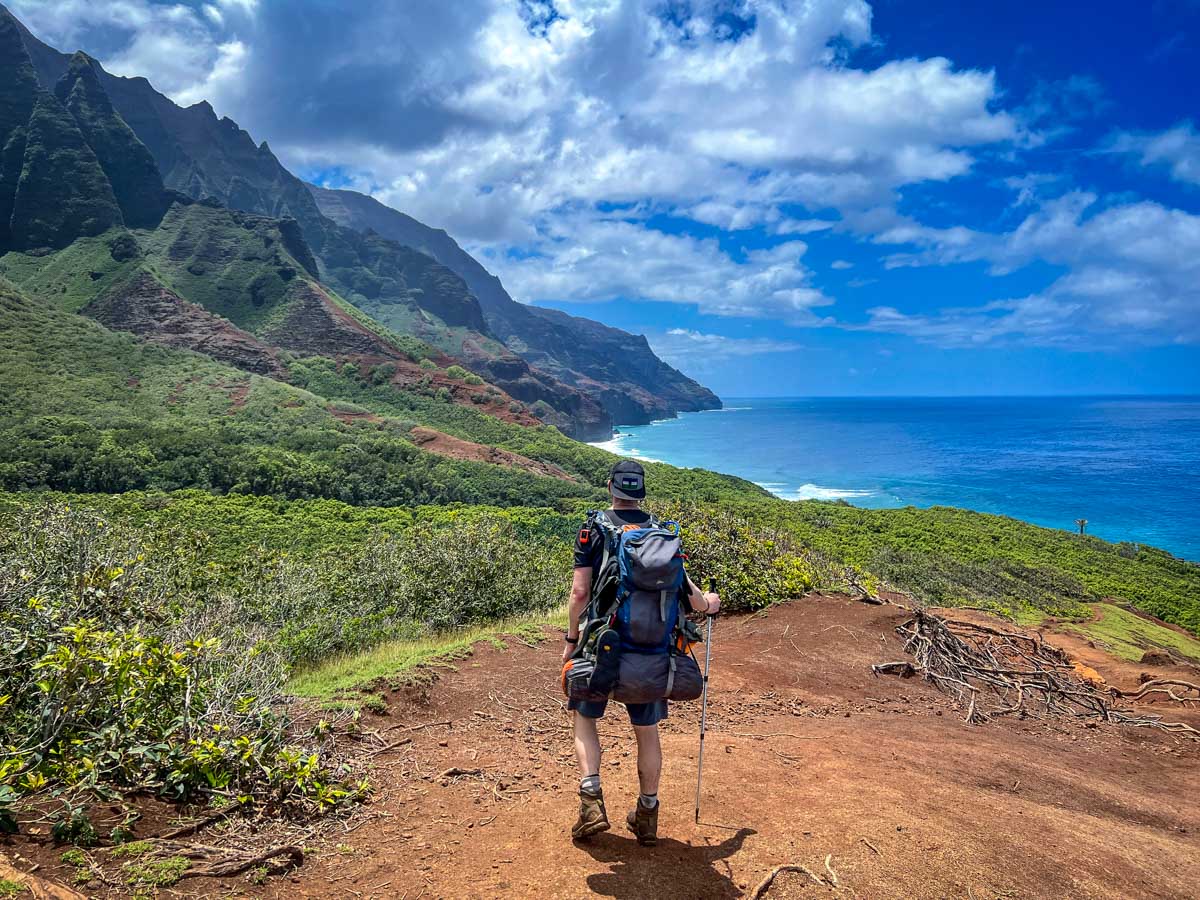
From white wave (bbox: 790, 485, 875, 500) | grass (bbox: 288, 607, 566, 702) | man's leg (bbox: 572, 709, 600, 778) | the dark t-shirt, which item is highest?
white wave (bbox: 790, 485, 875, 500)

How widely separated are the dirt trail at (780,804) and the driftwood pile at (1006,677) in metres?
0.34

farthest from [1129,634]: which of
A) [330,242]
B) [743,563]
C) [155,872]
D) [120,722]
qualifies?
[330,242]

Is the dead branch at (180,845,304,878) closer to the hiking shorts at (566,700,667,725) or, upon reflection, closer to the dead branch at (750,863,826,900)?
the hiking shorts at (566,700,667,725)

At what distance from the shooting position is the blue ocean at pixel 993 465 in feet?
192

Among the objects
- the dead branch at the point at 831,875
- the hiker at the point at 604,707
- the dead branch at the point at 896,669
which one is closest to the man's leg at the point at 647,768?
the hiker at the point at 604,707

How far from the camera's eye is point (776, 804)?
3.85 meters

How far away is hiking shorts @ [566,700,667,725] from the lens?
3.26 metres

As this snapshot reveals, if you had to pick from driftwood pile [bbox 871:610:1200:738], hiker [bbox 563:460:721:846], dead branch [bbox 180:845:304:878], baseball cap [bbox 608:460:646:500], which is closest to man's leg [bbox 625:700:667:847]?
hiker [bbox 563:460:721:846]

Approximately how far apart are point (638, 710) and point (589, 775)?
0.42m

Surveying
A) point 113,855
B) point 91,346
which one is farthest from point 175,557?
point 91,346

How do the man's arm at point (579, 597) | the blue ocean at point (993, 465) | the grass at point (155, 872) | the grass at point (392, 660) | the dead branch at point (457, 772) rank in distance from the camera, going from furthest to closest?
the blue ocean at point (993, 465) → the grass at point (392, 660) → the dead branch at point (457, 772) → the man's arm at point (579, 597) → the grass at point (155, 872)

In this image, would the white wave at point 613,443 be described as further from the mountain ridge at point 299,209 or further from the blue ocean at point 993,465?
the mountain ridge at point 299,209

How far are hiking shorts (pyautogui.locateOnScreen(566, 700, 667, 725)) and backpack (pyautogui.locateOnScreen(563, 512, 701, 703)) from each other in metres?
0.08

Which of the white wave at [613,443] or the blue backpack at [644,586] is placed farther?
the white wave at [613,443]
